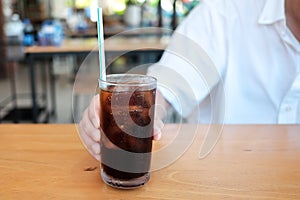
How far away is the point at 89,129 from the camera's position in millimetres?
639

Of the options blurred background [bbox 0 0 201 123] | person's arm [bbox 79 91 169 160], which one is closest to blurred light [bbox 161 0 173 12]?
blurred background [bbox 0 0 201 123]

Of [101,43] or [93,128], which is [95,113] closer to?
[93,128]

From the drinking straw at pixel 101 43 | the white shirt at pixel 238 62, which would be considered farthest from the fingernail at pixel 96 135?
the white shirt at pixel 238 62

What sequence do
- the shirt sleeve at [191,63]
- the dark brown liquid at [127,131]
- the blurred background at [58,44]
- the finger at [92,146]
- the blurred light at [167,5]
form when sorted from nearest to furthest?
the dark brown liquid at [127,131], the finger at [92,146], the shirt sleeve at [191,63], the blurred background at [58,44], the blurred light at [167,5]

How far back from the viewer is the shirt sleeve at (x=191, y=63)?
923mm

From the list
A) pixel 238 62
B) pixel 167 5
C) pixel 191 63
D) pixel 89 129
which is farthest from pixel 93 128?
pixel 167 5

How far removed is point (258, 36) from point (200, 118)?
278 millimetres

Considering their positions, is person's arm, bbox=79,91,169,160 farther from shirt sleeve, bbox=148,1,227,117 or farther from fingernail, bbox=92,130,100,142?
shirt sleeve, bbox=148,1,227,117

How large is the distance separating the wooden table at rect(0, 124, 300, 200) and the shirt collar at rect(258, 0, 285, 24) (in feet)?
1.04

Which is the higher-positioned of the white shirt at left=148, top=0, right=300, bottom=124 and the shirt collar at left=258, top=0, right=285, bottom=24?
the shirt collar at left=258, top=0, right=285, bottom=24

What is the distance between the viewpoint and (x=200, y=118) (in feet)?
3.58

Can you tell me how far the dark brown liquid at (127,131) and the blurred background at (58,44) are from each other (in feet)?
0.46

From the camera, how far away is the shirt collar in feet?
3.28

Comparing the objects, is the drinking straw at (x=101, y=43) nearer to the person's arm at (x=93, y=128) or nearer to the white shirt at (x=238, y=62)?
the person's arm at (x=93, y=128)
